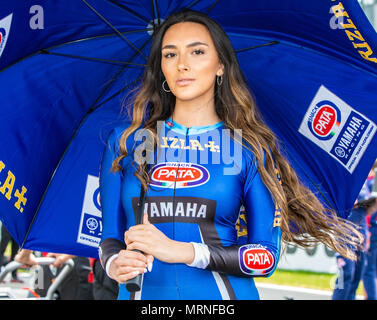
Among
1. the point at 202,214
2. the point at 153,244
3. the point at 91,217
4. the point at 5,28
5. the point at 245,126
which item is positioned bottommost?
the point at 153,244

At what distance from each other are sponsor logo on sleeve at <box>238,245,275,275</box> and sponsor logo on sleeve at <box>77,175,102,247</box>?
3.75ft

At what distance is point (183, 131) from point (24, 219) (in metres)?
1.05

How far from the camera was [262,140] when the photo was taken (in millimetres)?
2455

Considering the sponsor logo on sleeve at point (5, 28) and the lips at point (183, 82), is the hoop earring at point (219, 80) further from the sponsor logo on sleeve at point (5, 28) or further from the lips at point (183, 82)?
the sponsor logo on sleeve at point (5, 28)

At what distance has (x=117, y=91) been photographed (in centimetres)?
299

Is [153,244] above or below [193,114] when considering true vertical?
below

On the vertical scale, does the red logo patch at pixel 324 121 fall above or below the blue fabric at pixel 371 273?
above

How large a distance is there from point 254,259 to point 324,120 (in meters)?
1.03

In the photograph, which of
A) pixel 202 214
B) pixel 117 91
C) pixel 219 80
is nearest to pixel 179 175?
pixel 202 214

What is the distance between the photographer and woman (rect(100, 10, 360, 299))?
85.3 inches

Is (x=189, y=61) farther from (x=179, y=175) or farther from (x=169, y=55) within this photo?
(x=179, y=175)

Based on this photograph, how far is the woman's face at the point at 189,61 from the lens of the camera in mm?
2383

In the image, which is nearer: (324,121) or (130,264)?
(130,264)

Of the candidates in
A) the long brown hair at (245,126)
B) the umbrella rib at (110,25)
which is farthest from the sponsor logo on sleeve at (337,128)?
the umbrella rib at (110,25)
